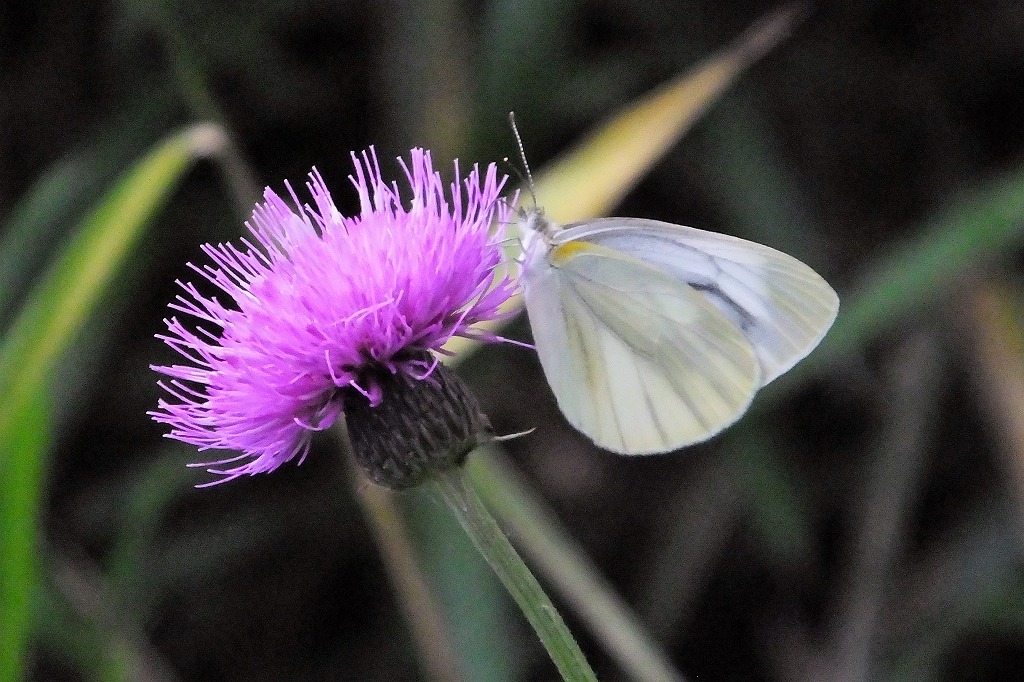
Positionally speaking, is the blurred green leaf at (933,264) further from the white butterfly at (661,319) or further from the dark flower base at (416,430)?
the dark flower base at (416,430)

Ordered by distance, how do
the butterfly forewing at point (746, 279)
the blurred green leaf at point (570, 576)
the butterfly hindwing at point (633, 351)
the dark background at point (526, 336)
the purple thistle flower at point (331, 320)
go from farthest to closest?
the dark background at point (526, 336) < the blurred green leaf at point (570, 576) < the butterfly forewing at point (746, 279) < the butterfly hindwing at point (633, 351) < the purple thistle flower at point (331, 320)

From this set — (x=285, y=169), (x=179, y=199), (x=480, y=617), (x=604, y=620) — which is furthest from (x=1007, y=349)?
(x=179, y=199)

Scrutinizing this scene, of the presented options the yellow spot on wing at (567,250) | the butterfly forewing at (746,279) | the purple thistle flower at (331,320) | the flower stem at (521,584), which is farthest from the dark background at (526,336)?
the flower stem at (521,584)

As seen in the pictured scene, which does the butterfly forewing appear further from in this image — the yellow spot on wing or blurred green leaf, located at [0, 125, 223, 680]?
blurred green leaf, located at [0, 125, 223, 680]

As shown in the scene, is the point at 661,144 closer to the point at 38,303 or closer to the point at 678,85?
the point at 678,85

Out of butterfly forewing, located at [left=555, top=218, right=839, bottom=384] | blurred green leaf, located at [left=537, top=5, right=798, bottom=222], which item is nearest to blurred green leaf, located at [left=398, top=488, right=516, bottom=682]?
blurred green leaf, located at [left=537, top=5, right=798, bottom=222]

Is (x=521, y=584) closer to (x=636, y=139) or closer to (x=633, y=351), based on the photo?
(x=633, y=351)

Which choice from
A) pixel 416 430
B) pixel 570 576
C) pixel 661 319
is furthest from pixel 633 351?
pixel 570 576
